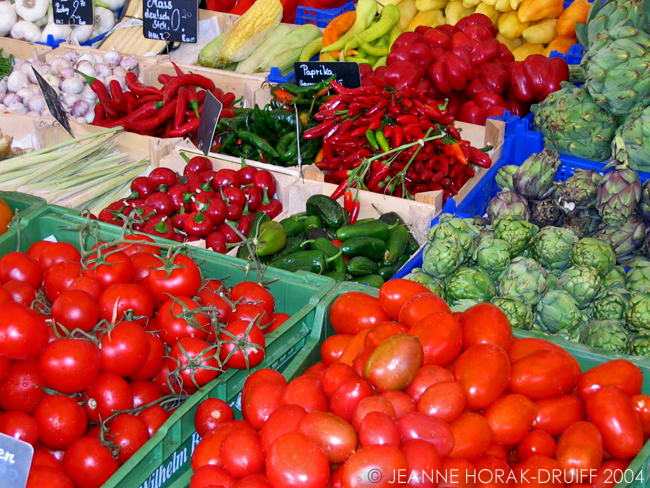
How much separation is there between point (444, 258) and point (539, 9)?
2904 millimetres

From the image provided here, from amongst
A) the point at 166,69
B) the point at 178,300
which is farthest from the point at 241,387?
the point at 166,69

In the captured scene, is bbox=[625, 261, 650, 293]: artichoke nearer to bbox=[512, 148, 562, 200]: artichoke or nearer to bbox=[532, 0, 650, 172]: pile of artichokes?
bbox=[512, 148, 562, 200]: artichoke

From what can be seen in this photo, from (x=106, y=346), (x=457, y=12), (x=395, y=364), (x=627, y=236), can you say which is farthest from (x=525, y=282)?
(x=457, y=12)

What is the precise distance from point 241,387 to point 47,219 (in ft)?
3.99

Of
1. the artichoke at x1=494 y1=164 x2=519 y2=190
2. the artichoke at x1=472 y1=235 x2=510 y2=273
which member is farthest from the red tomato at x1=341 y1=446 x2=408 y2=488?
the artichoke at x1=494 y1=164 x2=519 y2=190

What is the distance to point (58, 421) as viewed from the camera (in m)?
1.56

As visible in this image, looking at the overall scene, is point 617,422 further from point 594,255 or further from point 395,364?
point 594,255

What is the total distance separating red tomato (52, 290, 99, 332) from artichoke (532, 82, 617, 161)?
2.90m

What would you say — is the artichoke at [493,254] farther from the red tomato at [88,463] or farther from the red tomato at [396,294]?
the red tomato at [88,463]

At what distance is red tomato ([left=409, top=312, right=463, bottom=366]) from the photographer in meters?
1.58

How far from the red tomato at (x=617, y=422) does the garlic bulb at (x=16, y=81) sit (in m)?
4.37

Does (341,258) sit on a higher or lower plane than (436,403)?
lower

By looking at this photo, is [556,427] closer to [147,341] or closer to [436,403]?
[436,403]

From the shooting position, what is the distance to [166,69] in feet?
16.1
